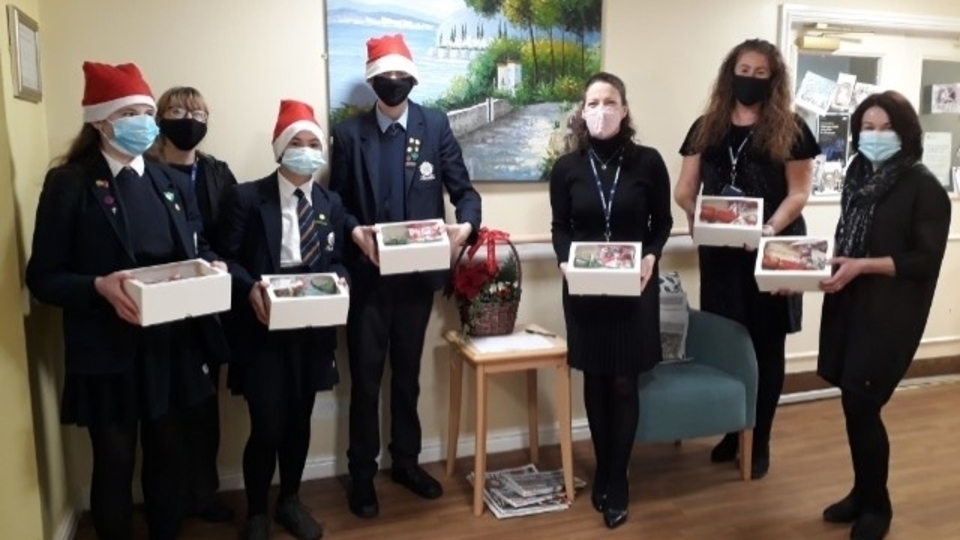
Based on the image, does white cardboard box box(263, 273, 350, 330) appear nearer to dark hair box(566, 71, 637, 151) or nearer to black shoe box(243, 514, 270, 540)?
black shoe box(243, 514, 270, 540)

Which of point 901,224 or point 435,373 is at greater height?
point 901,224

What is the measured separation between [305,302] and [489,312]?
3.02 ft

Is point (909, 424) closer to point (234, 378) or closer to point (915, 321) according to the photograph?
point (915, 321)

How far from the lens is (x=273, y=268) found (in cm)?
241

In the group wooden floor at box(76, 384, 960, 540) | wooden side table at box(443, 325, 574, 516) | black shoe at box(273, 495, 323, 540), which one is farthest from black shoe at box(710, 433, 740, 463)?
black shoe at box(273, 495, 323, 540)

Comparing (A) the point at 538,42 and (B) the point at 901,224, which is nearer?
(B) the point at 901,224

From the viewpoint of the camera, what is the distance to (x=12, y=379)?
1.98 m

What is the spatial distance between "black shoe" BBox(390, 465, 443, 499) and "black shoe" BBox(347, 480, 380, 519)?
0.65 feet

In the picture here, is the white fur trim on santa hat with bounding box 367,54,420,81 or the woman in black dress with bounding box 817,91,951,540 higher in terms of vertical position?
the white fur trim on santa hat with bounding box 367,54,420,81

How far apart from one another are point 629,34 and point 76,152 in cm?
232

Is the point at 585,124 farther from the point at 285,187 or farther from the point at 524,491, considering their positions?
the point at 524,491

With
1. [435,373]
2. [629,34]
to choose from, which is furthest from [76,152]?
[629,34]

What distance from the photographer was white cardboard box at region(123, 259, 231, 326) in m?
1.89

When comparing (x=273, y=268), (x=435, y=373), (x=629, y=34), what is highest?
(x=629, y=34)
